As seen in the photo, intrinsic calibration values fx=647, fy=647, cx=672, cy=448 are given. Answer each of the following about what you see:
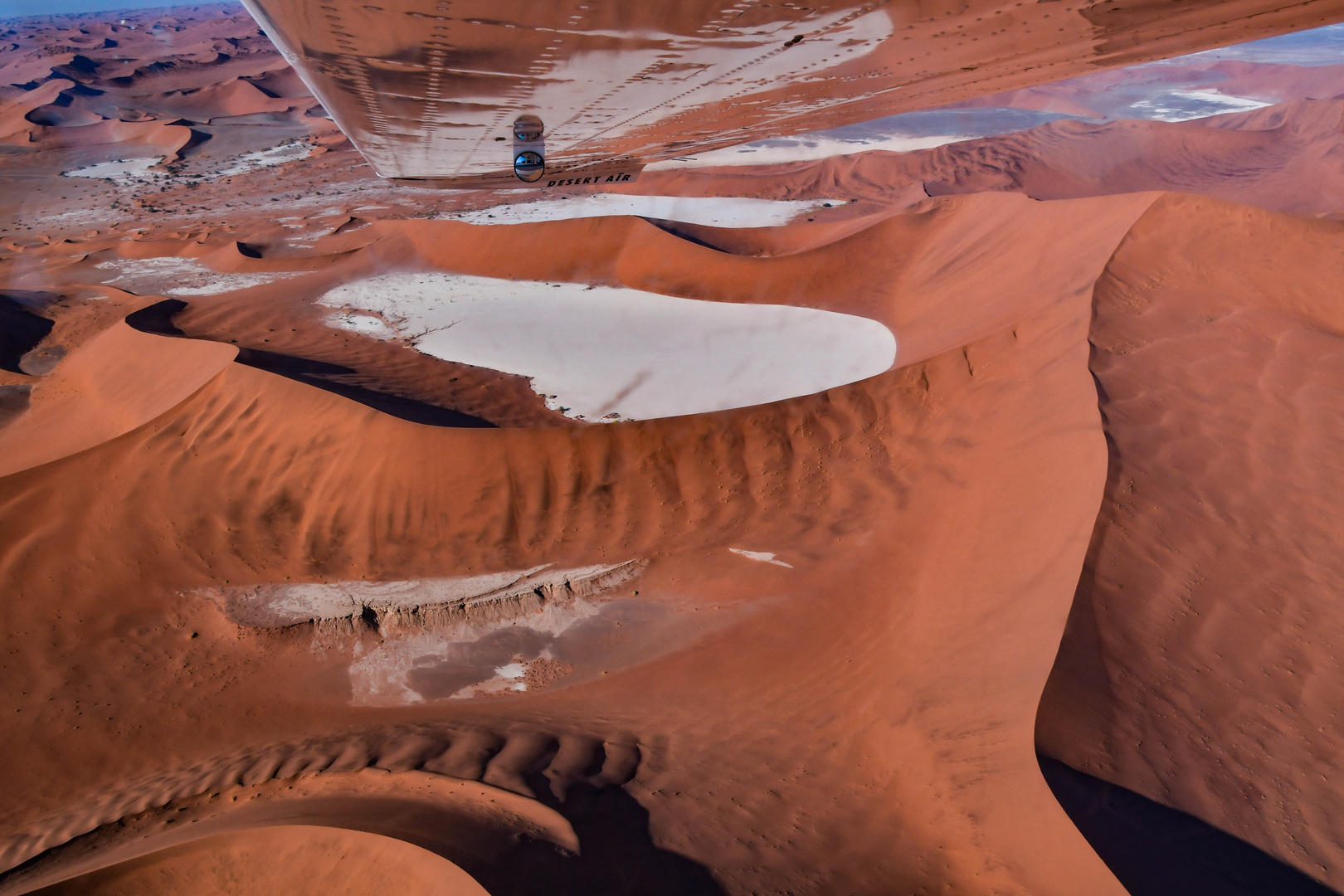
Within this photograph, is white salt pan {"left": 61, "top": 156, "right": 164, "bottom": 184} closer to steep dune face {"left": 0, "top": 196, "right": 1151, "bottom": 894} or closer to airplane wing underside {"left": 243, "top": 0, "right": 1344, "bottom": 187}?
steep dune face {"left": 0, "top": 196, "right": 1151, "bottom": 894}

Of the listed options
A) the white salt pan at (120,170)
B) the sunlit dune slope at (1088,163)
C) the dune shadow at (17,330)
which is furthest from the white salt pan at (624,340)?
the white salt pan at (120,170)

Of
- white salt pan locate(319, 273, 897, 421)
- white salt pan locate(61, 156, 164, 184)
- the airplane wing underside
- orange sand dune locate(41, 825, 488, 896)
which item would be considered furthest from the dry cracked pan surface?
white salt pan locate(61, 156, 164, 184)

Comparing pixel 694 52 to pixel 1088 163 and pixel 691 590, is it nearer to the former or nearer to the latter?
pixel 691 590

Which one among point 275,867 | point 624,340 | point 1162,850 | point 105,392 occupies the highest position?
point 105,392

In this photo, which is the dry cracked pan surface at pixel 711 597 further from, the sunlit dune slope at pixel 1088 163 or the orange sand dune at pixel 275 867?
the sunlit dune slope at pixel 1088 163

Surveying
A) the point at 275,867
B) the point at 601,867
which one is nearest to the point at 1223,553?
the point at 601,867

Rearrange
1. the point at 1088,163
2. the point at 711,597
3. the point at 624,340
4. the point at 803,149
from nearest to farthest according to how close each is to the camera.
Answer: the point at 711,597 → the point at 624,340 → the point at 1088,163 → the point at 803,149
